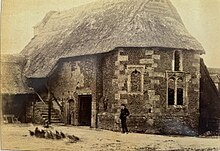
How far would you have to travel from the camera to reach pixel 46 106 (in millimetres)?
2949

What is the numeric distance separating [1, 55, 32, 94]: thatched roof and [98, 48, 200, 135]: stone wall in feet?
1.73

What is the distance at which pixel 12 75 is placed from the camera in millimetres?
3043

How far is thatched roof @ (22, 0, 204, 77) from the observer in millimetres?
2680

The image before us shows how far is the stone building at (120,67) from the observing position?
2.65 m

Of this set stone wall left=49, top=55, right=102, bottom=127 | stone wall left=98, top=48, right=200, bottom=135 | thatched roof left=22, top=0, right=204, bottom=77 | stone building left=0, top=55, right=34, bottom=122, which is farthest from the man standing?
stone building left=0, top=55, right=34, bottom=122

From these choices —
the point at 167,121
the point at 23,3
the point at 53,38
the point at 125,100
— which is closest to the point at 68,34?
the point at 53,38

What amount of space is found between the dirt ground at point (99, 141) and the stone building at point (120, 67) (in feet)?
0.11

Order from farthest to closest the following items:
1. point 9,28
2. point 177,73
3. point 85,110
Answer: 1. point 9,28
2. point 85,110
3. point 177,73

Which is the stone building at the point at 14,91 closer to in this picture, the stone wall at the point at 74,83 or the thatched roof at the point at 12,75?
the thatched roof at the point at 12,75

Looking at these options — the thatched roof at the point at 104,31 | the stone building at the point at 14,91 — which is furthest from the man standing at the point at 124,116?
the stone building at the point at 14,91

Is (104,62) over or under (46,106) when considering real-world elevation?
over

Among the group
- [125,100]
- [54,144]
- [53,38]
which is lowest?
[54,144]

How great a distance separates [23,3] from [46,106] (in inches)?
19.7

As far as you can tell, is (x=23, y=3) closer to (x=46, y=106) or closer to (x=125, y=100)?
(x=46, y=106)
